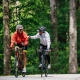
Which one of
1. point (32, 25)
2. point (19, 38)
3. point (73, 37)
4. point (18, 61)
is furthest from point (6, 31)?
point (32, 25)

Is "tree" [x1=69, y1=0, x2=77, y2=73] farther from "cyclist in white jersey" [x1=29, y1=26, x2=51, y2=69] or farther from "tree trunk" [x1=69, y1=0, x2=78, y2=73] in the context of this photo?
"cyclist in white jersey" [x1=29, y1=26, x2=51, y2=69]

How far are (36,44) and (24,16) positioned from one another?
2383mm

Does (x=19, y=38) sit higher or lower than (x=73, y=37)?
higher

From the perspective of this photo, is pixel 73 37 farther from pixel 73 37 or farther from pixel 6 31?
pixel 6 31

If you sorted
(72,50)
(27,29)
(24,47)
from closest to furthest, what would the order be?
(24,47) → (72,50) → (27,29)

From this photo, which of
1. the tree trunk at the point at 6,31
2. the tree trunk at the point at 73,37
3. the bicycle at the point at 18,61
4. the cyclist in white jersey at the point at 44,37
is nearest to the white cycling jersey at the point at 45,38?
the cyclist in white jersey at the point at 44,37

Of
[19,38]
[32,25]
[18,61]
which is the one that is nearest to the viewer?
[19,38]

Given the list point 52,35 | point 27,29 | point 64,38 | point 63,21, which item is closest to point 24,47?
point 27,29

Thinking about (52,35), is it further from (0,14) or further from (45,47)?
(45,47)

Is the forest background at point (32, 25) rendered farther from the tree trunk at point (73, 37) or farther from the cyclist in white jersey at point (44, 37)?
the cyclist in white jersey at point (44, 37)

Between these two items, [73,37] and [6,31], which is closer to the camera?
[6,31]

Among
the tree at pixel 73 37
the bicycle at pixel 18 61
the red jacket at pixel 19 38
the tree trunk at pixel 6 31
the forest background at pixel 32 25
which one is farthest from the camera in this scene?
the forest background at pixel 32 25

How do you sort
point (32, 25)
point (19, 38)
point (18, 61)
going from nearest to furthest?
point (19, 38) → point (18, 61) → point (32, 25)

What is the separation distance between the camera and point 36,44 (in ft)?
97.6
